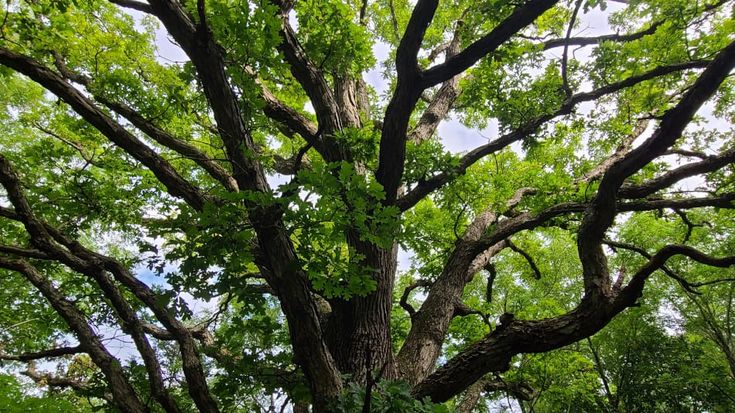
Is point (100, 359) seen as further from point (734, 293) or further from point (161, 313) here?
point (734, 293)

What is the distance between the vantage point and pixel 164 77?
6000mm

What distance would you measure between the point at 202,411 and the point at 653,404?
54.0 feet

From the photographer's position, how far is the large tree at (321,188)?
2.70m

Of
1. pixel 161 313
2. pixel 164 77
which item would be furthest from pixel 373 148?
pixel 164 77

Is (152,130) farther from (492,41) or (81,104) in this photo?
(492,41)

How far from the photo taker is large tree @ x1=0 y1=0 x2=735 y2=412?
106 inches

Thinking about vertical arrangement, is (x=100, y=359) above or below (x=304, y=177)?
below

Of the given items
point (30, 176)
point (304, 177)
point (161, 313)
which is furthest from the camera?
point (30, 176)

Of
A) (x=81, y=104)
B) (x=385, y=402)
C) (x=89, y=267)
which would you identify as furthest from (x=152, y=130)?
(x=385, y=402)

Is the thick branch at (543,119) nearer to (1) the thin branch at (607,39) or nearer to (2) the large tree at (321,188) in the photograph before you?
(2) the large tree at (321,188)

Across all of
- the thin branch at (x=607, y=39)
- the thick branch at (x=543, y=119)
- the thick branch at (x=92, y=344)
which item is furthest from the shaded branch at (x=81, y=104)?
the thin branch at (x=607, y=39)

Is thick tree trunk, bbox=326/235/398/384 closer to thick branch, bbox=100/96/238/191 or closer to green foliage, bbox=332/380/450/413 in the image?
green foliage, bbox=332/380/450/413

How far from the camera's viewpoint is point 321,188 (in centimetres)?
248

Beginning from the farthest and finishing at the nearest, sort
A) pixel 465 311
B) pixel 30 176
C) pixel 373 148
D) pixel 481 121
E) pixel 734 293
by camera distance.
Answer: pixel 734 293
pixel 481 121
pixel 30 176
pixel 465 311
pixel 373 148
